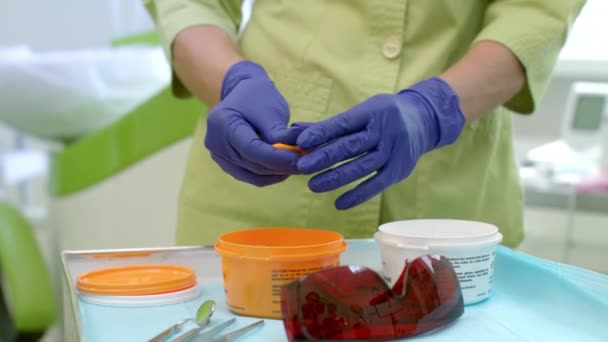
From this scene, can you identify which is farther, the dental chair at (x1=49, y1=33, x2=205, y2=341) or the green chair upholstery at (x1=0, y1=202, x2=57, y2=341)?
the green chair upholstery at (x1=0, y1=202, x2=57, y2=341)

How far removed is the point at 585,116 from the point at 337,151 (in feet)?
4.27

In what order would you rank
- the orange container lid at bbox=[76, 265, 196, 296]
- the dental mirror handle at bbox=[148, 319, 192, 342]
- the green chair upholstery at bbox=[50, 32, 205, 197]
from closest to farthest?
1. the dental mirror handle at bbox=[148, 319, 192, 342]
2. the orange container lid at bbox=[76, 265, 196, 296]
3. the green chair upholstery at bbox=[50, 32, 205, 197]

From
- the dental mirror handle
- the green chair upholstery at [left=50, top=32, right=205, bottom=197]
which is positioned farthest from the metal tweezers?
the green chair upholstery at [left=50, top=32, right=205, bottom=197]

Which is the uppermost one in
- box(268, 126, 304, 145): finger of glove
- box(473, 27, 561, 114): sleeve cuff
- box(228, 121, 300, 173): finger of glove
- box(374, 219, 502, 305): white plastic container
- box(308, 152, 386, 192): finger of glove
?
box(473, 27, 561, 114): sleeve cuff

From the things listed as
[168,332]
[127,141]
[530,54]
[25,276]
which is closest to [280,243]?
[168,332]

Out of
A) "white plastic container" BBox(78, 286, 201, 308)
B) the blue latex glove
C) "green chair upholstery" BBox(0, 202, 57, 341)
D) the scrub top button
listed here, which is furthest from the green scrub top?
"green chair upholstery" BBox(0, 202, 57, 341)

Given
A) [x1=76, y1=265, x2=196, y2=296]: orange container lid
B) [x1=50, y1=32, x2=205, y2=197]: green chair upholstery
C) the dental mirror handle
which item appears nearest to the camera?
the dental mirror handle

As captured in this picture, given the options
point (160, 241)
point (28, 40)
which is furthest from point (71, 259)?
point (28, 40)

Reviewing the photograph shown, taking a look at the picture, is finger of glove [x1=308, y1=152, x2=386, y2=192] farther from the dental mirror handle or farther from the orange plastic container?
the dental mirror handle

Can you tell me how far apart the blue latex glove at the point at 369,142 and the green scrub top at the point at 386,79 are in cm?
12

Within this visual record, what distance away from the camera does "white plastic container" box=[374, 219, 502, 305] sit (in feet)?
2.02

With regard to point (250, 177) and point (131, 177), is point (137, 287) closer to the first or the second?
point (250, 177)

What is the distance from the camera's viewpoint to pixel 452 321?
0.57 meters

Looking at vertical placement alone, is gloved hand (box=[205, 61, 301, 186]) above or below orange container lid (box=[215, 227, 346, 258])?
above
